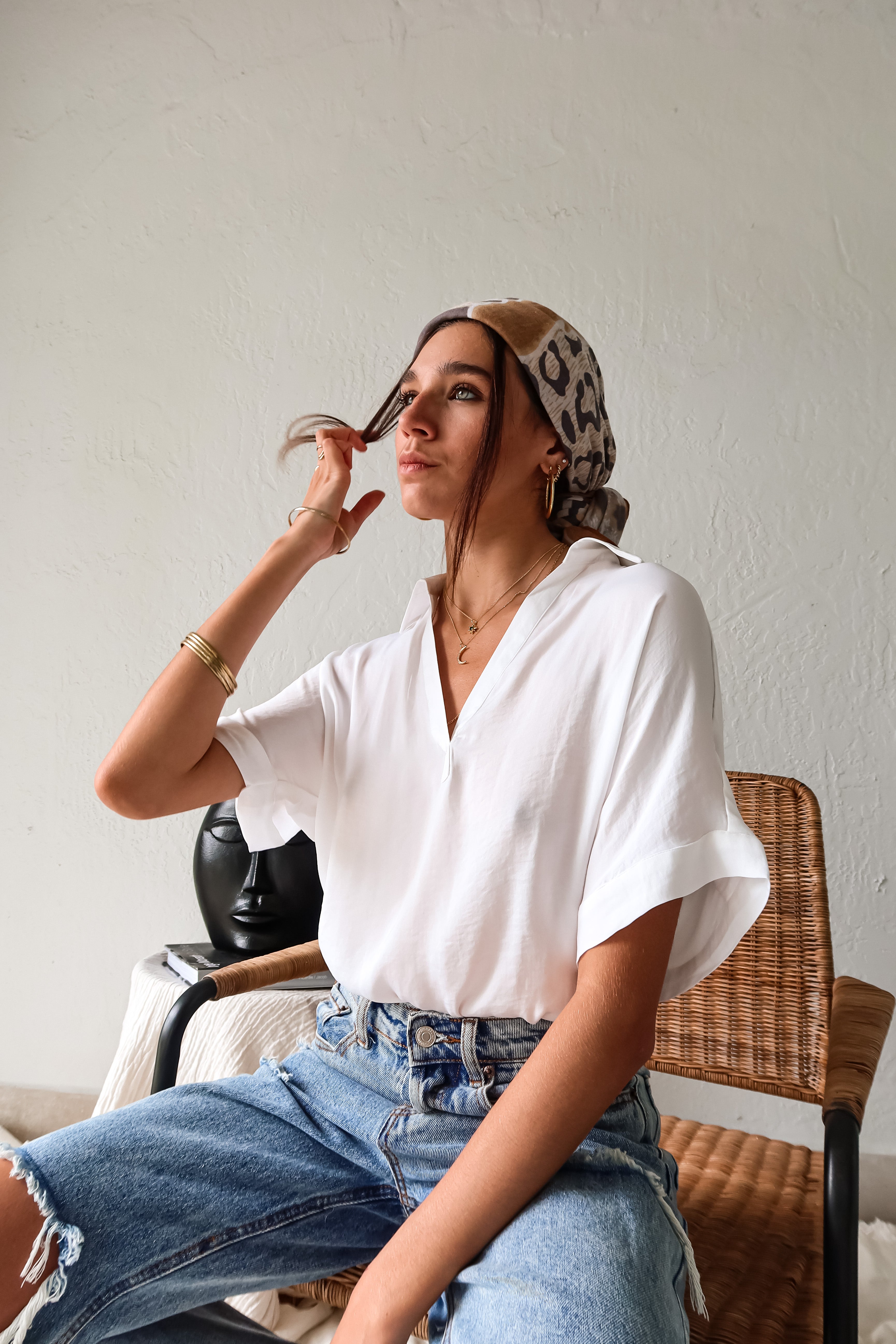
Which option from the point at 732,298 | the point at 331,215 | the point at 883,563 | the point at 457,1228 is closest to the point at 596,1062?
the point at 457,1228

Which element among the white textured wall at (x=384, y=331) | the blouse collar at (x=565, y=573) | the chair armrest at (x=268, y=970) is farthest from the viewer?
the white textured wall at (x=384, y=331)

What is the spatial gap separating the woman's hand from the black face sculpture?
2.29 ft

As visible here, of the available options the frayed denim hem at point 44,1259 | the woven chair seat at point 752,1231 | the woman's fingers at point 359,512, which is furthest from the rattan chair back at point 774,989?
the frayed denim hem at point 44,1259

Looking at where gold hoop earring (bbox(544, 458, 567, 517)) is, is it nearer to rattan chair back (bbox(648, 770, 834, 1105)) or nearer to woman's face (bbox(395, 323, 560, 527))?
woman's face (bbox(395, 323, 560, 527))

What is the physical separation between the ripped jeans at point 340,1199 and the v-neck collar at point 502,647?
1.04ft

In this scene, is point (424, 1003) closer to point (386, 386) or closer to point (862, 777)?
point (862, 777)

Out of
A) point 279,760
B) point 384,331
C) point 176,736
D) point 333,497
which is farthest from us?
point 384,331

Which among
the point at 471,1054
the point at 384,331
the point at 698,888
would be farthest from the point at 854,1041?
the point at 384,331

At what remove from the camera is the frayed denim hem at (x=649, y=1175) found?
88cm

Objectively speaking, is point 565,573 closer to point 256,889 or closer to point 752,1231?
point 752,1231

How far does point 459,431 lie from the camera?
3.86ft

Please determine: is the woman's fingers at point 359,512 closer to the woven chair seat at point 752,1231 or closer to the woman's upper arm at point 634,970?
the woman's upper arm at point 634,970

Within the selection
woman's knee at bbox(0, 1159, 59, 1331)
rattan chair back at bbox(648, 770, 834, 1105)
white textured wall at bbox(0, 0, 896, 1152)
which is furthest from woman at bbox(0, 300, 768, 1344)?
white textured wall at bbox(0, 0, 896, 1152)

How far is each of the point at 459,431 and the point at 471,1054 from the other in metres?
0.71
